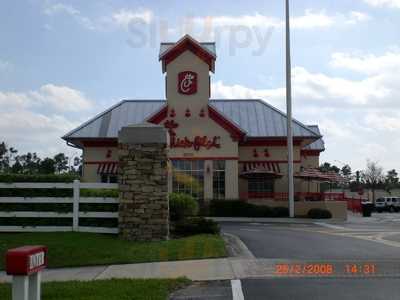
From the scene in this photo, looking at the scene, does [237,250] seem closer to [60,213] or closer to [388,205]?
[60,213]

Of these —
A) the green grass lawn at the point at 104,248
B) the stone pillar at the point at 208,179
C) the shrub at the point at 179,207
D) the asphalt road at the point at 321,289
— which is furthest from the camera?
the stone pillar at the point at 208,179

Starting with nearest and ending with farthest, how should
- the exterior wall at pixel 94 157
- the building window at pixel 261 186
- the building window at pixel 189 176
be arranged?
the building window at pixel 189 176
the building window at pixel 261 186
the exterior wall at pixel 94 157

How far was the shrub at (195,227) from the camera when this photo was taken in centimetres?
1677

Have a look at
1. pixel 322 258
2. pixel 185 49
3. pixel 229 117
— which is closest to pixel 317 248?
pixel 322 258

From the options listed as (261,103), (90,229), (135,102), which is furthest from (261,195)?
(90,229)

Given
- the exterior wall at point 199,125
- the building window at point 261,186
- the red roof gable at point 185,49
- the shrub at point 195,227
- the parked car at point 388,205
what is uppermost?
the red roof gable at point 185,49

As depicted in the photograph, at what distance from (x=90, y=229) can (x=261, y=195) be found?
24.7 m

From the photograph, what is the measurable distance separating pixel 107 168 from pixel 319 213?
49.2 ft

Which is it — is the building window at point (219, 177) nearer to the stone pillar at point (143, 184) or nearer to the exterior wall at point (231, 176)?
the exterior wall at point (231, 176)

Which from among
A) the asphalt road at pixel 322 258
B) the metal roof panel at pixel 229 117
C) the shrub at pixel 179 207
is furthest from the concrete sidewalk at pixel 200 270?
the metal roof panel at pixel 229 117

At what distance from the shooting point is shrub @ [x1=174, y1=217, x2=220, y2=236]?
1677 centimetres

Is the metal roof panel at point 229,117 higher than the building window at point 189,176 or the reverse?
higher

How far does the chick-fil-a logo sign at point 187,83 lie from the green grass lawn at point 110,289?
2869 cm

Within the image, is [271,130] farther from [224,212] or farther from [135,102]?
[135,102]
